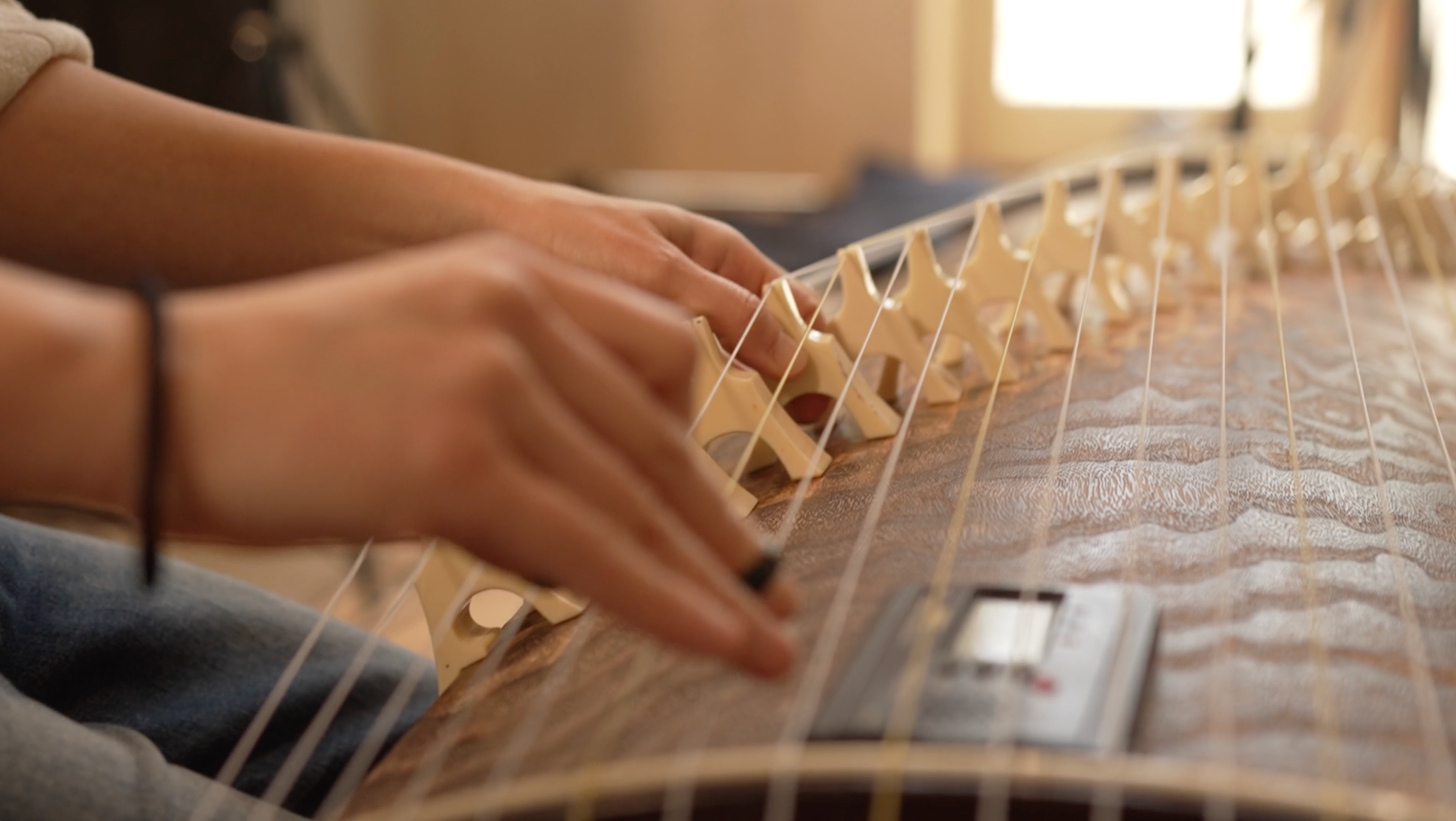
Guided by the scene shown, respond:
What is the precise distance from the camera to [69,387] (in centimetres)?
52

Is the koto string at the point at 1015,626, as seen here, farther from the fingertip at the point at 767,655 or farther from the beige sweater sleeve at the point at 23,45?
the beige sweater sleeve at the point at 23,45

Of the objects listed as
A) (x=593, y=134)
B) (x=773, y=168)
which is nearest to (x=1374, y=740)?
(x=773, y=168)

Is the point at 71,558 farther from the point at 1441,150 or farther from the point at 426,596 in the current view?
the point at 1441,150

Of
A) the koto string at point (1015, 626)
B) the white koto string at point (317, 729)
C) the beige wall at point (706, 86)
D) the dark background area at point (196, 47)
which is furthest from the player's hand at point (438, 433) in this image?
the beige wall at point (706, 86)

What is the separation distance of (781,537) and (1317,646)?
0.33m

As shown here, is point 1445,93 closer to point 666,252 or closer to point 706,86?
point 706,86

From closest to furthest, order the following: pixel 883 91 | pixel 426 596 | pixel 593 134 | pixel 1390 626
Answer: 1. pixel 1390 626
2. pixel 426 596
3. pixel 883 91
4. pixel 593 134

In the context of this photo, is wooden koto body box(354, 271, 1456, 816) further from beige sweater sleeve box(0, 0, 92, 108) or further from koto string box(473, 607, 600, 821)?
beige sweater sleeve box(0, 0, 92, 108)

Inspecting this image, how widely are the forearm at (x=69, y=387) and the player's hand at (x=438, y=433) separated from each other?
0.02m

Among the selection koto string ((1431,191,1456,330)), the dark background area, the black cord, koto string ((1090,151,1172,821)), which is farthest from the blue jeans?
the dark background area

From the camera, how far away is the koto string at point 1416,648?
0.55 m

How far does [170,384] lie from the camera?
1.68ft

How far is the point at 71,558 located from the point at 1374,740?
0.93 m

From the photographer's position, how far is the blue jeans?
951 mm
